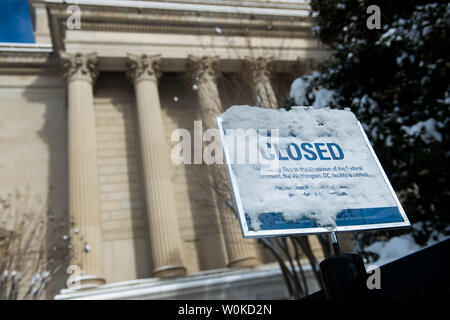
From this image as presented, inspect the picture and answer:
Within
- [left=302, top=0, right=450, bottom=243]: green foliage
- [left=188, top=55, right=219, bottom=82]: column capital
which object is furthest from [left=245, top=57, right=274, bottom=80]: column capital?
[left=302, top=0, right=450, bottom=243]: green foliage

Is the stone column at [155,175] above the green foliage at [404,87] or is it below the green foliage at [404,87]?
above

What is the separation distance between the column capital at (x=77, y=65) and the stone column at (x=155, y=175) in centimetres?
193

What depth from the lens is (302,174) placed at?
8.95ft

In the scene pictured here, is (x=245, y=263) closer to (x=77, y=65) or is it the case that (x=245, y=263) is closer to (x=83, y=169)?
(x=83, y=169)

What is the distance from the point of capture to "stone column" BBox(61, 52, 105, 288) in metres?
16.0

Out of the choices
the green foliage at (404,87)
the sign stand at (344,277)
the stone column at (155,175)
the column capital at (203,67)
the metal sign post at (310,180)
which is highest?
the column capital at (203,67)

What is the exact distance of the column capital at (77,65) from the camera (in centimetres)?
1988

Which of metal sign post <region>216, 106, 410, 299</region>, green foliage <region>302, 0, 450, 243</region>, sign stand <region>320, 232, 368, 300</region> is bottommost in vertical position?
sign stand <region>320, 232, 368, 300</region>

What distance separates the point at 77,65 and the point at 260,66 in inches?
345

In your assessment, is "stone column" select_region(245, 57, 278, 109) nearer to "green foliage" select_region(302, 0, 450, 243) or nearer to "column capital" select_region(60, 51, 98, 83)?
"green foliage" select_region(302, 0, 450, 243)

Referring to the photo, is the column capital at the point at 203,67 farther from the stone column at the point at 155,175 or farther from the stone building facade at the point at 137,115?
the stone column at the point at 155,175

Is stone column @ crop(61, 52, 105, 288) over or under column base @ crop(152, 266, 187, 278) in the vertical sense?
over

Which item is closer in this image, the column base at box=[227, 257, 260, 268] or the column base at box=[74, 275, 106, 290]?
the column base at box=[74, 275, 106, 290]

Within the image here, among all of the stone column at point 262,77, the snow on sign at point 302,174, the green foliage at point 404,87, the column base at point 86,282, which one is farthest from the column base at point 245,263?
the snow on sign at point 302,174
